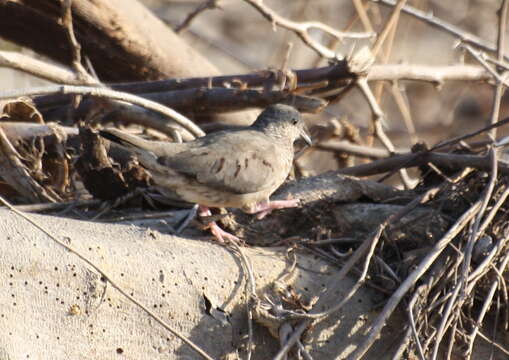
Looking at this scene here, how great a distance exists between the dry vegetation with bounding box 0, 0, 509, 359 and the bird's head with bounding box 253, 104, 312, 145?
7 cm

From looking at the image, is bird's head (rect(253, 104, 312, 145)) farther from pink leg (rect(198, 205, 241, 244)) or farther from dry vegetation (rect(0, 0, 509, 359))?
pink leg (rect(198, 205, 241, 244))

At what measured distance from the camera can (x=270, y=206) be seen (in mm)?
4234

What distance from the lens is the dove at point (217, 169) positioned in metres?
4.07

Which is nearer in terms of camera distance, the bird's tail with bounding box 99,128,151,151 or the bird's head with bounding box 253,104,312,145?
the bird's tail with bounding box 99,128,151,151

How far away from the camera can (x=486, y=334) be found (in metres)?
3.96

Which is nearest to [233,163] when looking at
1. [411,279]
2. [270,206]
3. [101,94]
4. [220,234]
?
[270,206]

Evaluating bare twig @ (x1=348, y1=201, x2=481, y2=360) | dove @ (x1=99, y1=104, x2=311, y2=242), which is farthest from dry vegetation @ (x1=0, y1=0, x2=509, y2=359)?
dove @ (x1=99, y1=104, x2=311, y2=242)

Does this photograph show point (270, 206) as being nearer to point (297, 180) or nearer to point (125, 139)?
point (297, 180)

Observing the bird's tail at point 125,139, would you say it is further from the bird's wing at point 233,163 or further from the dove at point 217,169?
the bird's wing at point 233,163

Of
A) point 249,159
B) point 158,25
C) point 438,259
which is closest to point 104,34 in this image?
point 158,25

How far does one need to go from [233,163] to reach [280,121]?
70cm

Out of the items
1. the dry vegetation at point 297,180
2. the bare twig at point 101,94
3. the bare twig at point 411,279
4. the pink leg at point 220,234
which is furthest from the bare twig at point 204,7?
the bare twig at point 411,279

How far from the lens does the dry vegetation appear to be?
12.0ft

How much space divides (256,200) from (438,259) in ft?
3.30
